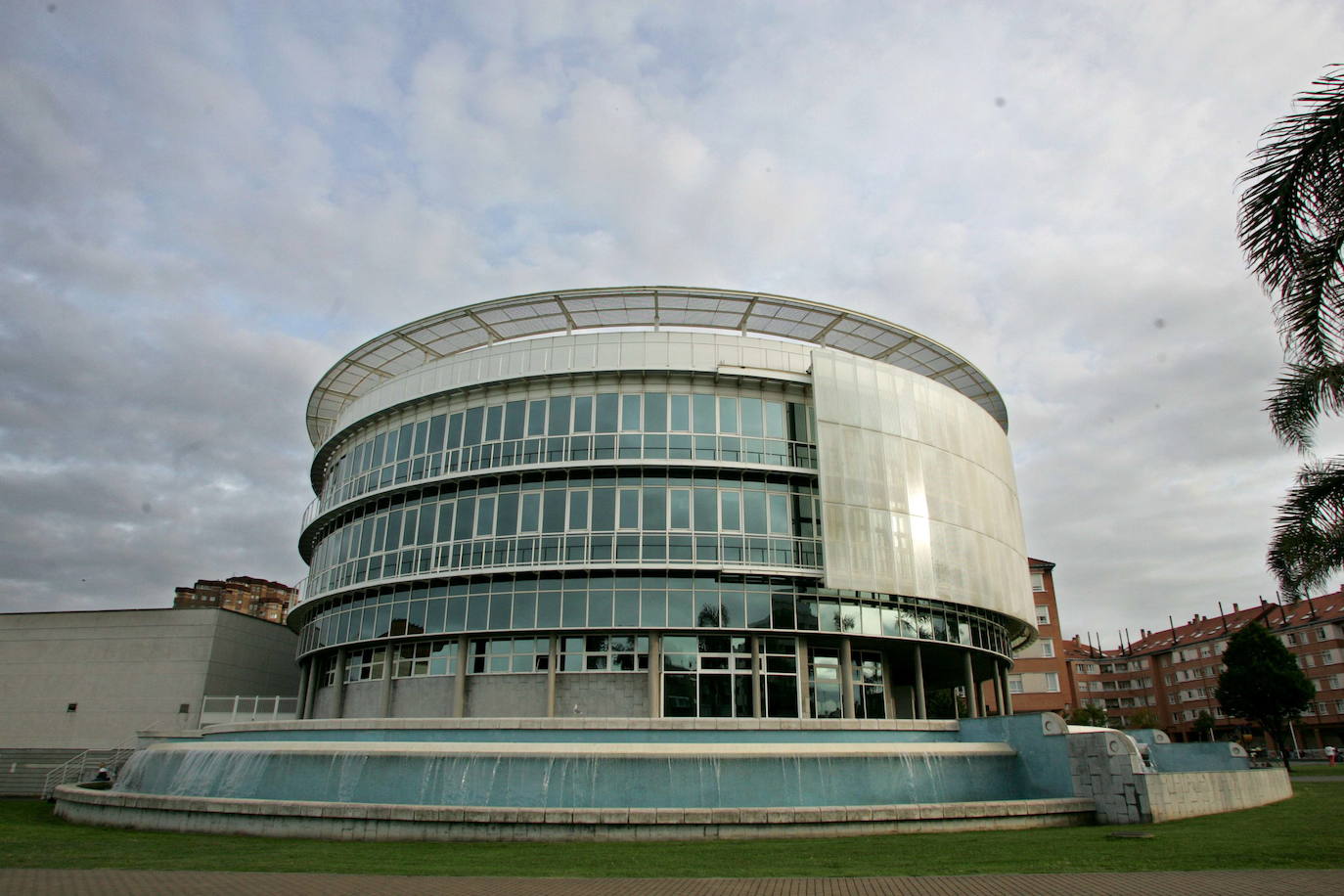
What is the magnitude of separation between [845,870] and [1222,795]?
1433 centimetres

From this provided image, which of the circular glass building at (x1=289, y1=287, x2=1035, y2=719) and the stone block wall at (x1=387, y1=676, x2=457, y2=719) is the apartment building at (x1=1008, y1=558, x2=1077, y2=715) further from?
the stone block wall at (x1=387, y1=676, x2=457, y2=719)

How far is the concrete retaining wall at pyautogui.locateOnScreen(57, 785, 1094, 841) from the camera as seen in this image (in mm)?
16469

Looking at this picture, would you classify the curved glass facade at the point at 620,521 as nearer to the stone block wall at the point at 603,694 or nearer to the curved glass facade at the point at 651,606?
the curved glass facade at the point at 651,606

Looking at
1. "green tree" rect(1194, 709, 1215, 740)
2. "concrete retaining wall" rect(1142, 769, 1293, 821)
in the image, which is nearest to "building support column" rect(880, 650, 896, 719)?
"concrete retaining wall" rect(1142, 769, 1293, 821)

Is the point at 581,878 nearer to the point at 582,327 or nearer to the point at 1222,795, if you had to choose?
the point at 1222,795

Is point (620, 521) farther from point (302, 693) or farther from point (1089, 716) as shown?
point (1089, 716)

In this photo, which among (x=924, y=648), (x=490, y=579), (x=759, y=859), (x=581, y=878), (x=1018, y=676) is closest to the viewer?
(x=581, y=878)

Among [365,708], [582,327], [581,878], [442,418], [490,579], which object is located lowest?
[581,878]

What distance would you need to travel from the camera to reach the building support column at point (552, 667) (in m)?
28.6

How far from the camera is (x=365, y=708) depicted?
32531 mm

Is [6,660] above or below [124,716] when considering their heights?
above

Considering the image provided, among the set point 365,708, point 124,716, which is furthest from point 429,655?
point 124,716

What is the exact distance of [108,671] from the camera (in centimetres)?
4153

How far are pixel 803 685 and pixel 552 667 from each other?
28.3ft
